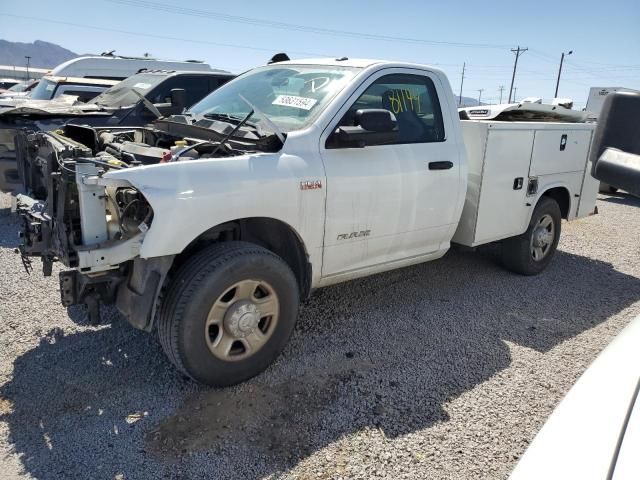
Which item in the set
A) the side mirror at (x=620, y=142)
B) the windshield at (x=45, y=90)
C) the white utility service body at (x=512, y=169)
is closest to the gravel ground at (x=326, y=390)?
the white utility service body at (x=512, y=169)

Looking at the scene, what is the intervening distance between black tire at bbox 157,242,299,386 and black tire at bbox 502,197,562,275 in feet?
10.3

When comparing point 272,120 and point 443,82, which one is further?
point 443,82

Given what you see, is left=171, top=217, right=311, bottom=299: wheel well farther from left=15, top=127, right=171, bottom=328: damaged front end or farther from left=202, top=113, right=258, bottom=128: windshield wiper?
left=202, top=113, right=258, bottom=128: windshield wiper

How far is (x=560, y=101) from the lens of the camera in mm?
8070

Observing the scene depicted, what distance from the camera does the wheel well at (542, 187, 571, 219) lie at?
5.92 m

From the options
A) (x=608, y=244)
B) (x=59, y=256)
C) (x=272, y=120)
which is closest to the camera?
(x=59, y=256)

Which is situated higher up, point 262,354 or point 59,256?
point 59,256

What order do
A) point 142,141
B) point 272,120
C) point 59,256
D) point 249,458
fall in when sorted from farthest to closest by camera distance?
point 142,141
point 272,120
point 59,256
point 249,458

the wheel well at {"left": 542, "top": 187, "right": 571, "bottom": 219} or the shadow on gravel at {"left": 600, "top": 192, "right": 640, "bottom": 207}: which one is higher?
the wheel well at {"left": 542, "top": 187, "right": 571, "bottom": 219}

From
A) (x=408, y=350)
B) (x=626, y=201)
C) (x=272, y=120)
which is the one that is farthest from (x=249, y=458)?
(x=626, y=201)

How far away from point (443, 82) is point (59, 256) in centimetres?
328

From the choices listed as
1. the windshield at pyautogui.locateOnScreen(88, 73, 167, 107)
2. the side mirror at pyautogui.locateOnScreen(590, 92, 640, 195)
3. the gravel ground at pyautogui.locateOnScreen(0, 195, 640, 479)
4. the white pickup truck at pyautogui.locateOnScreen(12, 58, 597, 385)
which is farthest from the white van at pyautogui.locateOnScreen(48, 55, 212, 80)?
the side mirror at pyautogui.locateOnScreen(590, 92, 640, 195)

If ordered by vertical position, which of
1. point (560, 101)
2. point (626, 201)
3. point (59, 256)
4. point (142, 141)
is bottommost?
point (626, 201)

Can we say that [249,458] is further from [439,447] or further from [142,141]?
[142,141]
